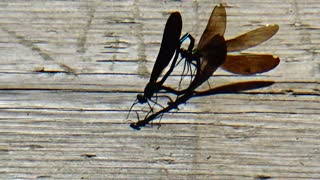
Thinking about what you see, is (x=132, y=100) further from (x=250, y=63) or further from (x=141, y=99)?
(x=250, y=63)

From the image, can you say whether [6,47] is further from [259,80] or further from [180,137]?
[259,80]

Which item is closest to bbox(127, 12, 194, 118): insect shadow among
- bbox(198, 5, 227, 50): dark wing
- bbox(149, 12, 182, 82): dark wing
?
bbox(149, 12, 182, 82): dark wing

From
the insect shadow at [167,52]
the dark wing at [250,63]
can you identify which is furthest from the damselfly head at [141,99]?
the dark wing at [250,63]

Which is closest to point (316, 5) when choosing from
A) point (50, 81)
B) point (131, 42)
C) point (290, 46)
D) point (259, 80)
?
point (290, 46)

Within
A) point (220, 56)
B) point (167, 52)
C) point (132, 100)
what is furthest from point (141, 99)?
point (220, 56)

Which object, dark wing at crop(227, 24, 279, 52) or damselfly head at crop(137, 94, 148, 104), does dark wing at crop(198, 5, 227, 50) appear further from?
damselfly head at crop(137, 94, 148, 104)
